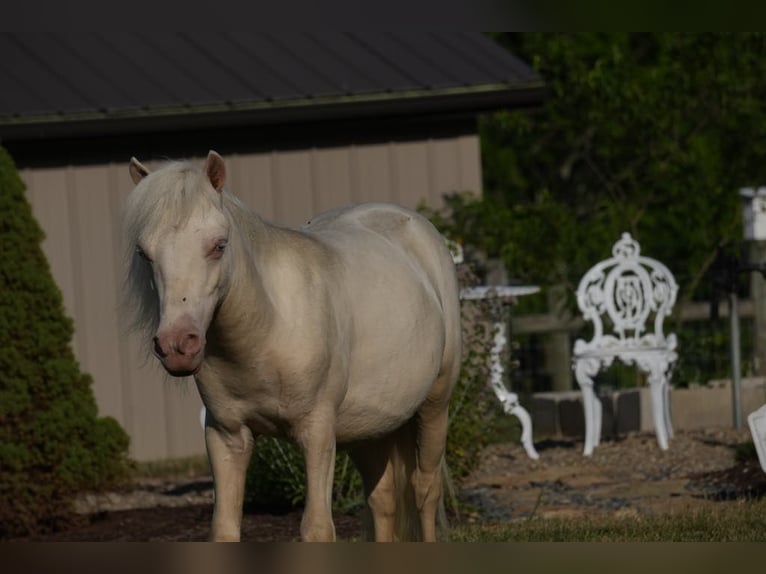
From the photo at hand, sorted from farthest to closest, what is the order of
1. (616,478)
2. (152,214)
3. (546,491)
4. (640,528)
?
(616,478) < (546,491) < (640,528) < (152,214)

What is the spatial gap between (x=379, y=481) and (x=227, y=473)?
4.28ft

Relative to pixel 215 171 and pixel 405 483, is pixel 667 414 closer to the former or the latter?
pixel 405 483

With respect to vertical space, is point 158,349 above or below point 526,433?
above

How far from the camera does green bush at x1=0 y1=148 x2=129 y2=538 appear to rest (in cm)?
785

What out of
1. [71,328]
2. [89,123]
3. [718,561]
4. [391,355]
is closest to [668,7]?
[718,561]

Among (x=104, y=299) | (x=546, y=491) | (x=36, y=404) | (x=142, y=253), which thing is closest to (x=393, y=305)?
(x=142, y=253)

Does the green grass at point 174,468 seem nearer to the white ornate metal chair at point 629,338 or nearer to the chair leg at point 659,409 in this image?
the white ornate metal chair at point 629,338

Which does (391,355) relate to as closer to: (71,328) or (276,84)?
Answer: (71,328)

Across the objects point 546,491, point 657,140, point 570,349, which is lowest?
point 546,491

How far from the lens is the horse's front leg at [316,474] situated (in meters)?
4.42

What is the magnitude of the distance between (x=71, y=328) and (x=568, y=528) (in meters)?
3.39

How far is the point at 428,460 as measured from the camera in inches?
226

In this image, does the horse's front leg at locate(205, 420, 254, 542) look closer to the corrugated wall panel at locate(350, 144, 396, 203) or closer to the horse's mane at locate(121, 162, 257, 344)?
the horse's mane at locate(121, 162, 257, 344)

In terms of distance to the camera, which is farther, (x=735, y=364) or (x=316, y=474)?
(x=735, y=364)
